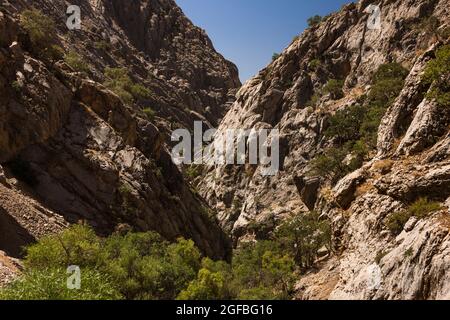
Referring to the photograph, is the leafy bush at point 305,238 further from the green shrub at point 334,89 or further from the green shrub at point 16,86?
the green shrub at point 16,86

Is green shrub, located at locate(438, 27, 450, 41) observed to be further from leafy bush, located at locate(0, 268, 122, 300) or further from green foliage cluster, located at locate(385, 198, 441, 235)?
leafy bush, located at locate(0, 268, 122, 300)

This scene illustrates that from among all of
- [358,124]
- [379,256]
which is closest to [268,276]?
[379,256]

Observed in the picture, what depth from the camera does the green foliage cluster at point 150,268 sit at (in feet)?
84.9

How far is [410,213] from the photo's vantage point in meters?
29.6

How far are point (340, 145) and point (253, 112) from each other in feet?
93.3

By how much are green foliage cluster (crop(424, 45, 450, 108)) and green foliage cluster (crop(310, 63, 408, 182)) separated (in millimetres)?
25985

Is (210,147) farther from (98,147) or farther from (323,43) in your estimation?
(98,147)

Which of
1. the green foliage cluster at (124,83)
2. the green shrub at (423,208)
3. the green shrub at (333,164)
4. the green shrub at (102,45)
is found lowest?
the green shrub at (423,208)

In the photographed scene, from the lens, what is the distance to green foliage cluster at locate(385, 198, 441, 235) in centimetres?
2830

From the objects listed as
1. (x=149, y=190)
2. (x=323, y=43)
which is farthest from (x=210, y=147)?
(x=149, y=190)

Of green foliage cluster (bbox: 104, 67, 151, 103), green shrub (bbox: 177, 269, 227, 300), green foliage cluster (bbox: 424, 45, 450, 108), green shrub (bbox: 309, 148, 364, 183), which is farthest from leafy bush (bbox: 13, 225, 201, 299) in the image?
green foliage cluster (bbox: 104, 67, 151, 103)

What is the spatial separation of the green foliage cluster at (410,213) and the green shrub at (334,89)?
60.6m

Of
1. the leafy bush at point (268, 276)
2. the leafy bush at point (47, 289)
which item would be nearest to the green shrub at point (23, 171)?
the leafy bush at point (47, 289)

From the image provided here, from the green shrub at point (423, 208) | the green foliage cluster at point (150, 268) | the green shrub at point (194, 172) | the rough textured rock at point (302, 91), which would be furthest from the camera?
the green shrub at point (194, 172)
